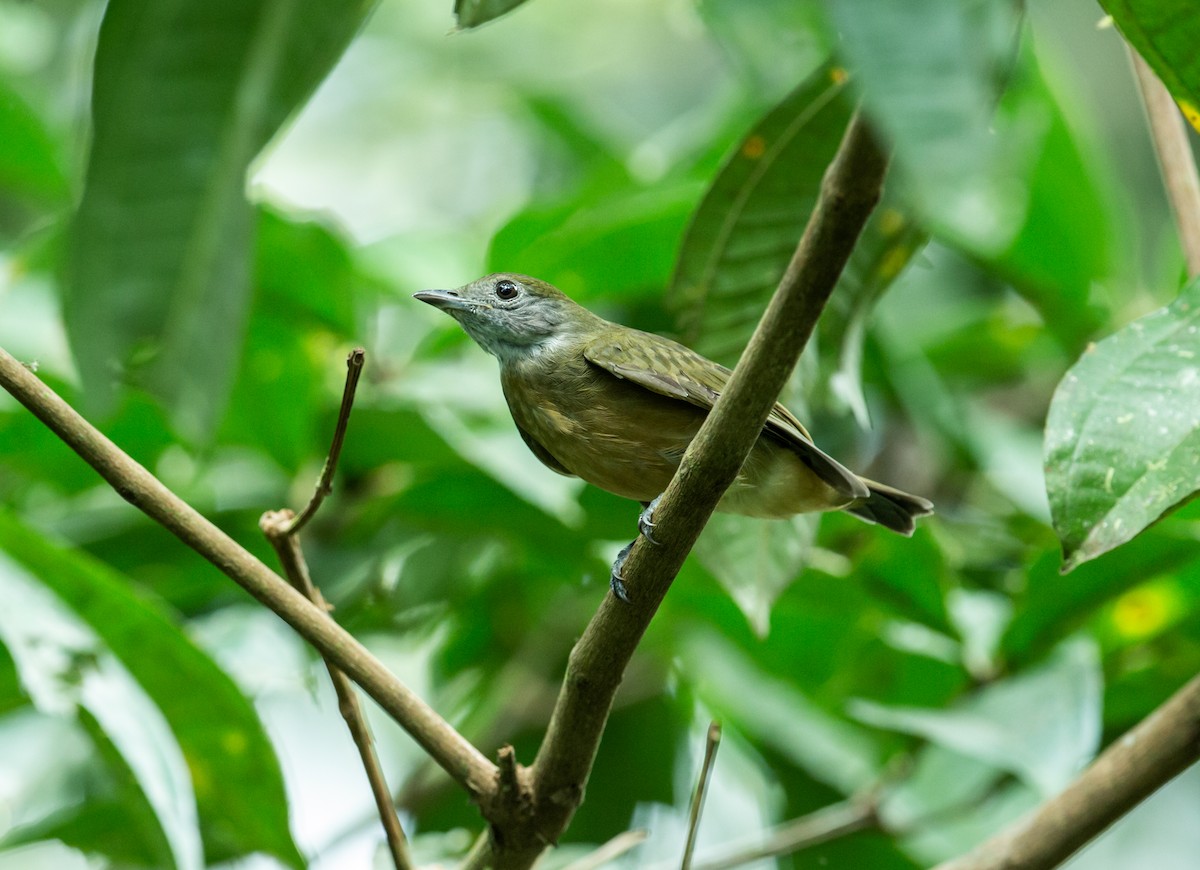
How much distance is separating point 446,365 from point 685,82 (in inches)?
233

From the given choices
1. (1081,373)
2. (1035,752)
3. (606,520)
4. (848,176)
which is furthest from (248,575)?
(1035,752)

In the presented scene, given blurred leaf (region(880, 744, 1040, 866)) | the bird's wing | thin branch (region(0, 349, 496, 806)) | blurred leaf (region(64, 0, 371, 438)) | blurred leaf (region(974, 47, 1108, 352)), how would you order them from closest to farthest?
1. blurred leaf (region(64, 0, 371, 438))
2. thin branch (region(0, 349, 496, 806))
3. the bird's wing
4. blurred leaf (region(880, 744, 1040, 866))
5. blurred leaf (region(974, 47, 1108, 352))

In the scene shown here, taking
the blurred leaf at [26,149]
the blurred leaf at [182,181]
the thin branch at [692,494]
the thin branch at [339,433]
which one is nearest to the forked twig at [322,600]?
the thin branch at [339,433]

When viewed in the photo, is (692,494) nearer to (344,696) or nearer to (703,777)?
(703,777)

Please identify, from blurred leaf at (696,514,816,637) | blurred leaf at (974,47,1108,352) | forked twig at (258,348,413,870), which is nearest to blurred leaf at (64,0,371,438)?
forked twig at (258,348,413,870)

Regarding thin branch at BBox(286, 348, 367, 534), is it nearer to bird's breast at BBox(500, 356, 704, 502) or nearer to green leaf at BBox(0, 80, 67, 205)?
bird's breast at BBox(500, 356, 704, 502)

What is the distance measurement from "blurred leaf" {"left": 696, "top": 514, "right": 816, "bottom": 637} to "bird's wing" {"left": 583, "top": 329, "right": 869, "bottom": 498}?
5.3 inches

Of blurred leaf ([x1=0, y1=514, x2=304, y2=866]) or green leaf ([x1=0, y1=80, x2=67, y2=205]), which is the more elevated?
green leaf ([x1=0, y1=80, x2=67, y2=205])

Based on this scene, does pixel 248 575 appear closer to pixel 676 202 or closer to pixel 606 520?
pixel 606 520

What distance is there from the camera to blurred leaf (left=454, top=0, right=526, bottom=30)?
1.32 m

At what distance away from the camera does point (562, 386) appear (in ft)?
9.00

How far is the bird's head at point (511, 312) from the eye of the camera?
3000 millimetres

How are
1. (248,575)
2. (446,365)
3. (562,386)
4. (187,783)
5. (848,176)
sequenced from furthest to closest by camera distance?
(446,365), (562,386), (187,783), (248,575), (848,176)

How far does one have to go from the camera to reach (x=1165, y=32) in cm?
130
